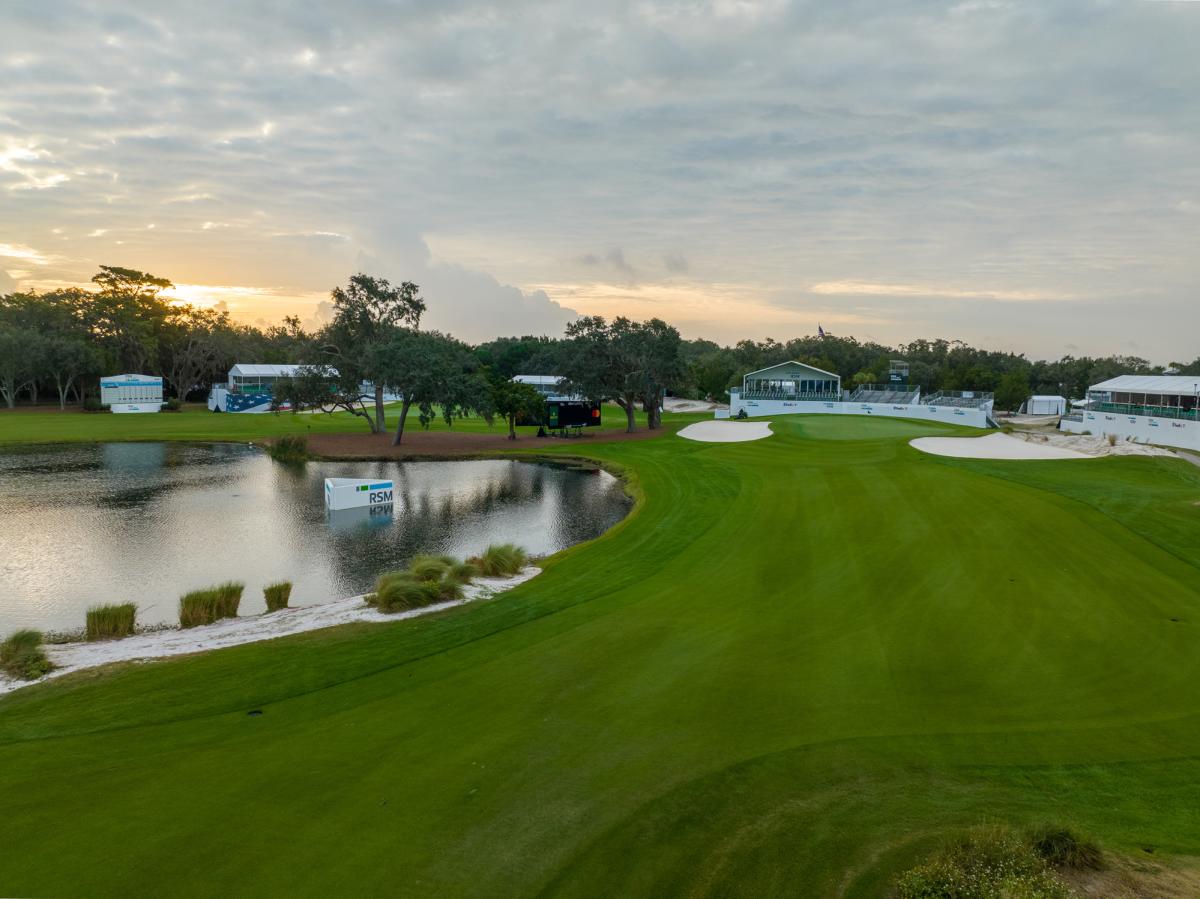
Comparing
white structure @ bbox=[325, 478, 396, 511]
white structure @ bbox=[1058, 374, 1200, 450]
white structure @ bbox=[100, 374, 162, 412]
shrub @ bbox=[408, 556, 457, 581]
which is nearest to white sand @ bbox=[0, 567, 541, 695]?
shrub @ bbox=[408, 556, 457, 581]

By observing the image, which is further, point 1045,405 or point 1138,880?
point 1045,405

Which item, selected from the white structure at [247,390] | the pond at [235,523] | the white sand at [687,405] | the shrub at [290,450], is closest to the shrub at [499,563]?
the pond at [235,523]

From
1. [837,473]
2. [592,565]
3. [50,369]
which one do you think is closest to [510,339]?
[50,369]

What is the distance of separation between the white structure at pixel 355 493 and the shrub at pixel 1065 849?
25.7m

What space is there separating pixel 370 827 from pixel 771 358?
104369mm

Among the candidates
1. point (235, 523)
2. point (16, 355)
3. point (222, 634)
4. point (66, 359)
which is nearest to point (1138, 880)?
point (222, 634)

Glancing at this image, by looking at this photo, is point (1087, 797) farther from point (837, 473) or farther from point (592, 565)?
point (837, 473)

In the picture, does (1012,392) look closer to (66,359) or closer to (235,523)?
(235,523)

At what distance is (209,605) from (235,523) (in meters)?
10.1

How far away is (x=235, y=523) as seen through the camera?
80.8 ft

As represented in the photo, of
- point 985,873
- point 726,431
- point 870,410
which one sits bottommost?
point 985,873

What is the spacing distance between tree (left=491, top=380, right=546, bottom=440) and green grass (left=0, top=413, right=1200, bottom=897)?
30.5 m

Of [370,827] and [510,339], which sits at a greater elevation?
[510,339]

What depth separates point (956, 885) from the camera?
547 cm
